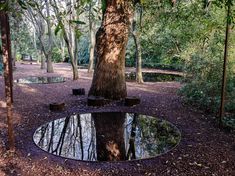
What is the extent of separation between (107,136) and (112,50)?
3782 millimetres

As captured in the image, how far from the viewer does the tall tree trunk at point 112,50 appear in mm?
8539

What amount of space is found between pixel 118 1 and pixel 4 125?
16.6ft

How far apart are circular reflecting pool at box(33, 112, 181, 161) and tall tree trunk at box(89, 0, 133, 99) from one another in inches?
65.3

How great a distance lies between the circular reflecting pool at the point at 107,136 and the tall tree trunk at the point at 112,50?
5.44ft

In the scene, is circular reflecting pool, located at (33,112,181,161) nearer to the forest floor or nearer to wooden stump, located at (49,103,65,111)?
the forest floor

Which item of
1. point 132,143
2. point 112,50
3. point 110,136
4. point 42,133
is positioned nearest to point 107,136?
point 110,136

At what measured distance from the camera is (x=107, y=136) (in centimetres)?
566

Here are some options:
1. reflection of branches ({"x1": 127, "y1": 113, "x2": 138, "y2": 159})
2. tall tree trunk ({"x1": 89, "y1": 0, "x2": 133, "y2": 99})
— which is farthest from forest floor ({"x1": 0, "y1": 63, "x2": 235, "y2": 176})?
tall tree trunk ({"x1": 89, "y1": 0, "x2": 133, "y2": 99})

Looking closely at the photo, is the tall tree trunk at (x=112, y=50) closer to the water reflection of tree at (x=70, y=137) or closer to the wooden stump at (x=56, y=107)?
the wooden stump at (x=56, y=107)

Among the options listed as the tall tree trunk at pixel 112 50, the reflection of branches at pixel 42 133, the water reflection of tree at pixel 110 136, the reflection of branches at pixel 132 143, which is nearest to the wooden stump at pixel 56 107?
the water reflection of tree at pixel 110 136

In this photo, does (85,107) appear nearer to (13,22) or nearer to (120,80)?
(120,80)

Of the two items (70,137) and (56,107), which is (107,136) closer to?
(70,137)

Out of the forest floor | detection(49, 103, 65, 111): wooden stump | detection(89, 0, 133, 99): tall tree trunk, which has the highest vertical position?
detection(89, 0, 133, 99): tall tree trunk

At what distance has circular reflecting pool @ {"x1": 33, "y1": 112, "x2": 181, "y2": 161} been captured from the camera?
4.90 metres
